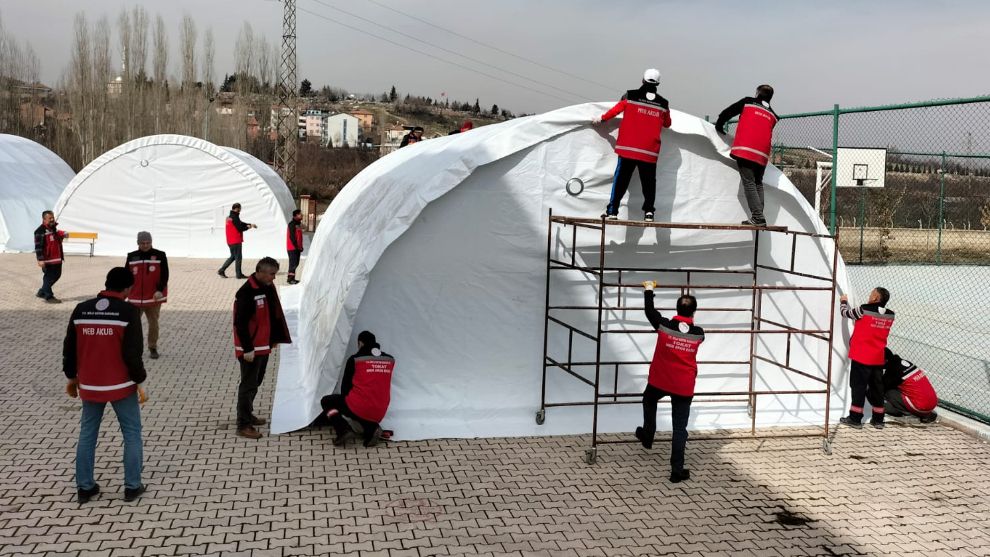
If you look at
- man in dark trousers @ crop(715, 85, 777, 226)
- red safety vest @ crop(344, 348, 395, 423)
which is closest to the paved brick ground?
red safety vest @ crop(344, 348, 395, 423)

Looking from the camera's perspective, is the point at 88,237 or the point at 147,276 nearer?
the point at 147,276

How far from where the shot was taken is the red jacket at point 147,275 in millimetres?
10438

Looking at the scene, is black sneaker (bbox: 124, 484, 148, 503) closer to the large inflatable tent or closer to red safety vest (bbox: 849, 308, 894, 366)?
the large inflatable tent

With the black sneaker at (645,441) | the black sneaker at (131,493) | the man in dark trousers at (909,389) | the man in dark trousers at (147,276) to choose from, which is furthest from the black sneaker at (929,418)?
the man in dark trousers at (147,276)

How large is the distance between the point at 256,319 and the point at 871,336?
630 centimetres

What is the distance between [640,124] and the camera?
816 centimetres

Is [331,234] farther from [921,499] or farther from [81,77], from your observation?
[81,77]

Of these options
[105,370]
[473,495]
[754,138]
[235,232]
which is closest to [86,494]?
[105,370]

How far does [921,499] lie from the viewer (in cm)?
684

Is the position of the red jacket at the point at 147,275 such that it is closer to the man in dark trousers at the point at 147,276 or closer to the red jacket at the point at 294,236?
the man in dark trousers at the point at 147,276

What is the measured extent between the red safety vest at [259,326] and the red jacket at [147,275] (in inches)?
135

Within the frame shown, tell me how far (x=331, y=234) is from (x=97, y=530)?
6423 millimetres

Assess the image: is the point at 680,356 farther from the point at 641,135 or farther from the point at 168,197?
the point at 168,197

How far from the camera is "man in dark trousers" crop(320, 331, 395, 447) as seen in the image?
745 centimetres
